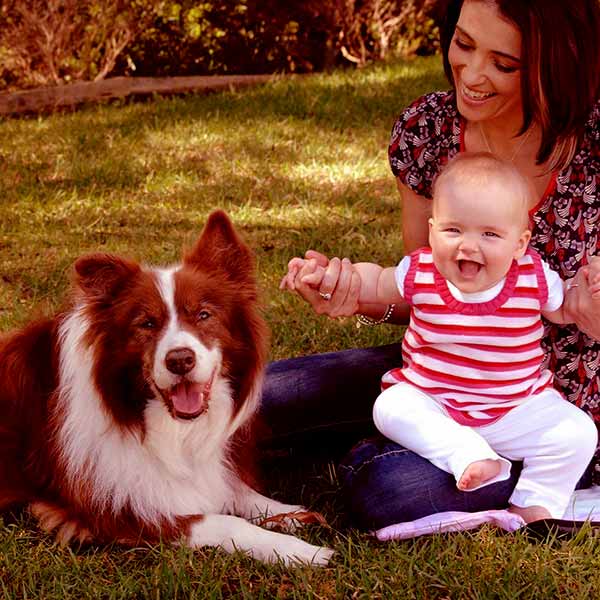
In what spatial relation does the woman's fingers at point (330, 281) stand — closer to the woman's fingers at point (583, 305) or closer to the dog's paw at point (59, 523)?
the woman's fingers at point (583, 305)

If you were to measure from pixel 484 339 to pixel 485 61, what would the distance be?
2.90ft

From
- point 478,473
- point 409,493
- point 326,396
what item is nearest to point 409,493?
point 409,493

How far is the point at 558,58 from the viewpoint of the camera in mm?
3059

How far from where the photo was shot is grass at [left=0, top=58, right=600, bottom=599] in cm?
287

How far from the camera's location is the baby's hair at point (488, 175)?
9.77 feet

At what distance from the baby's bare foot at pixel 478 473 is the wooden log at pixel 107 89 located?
6617 mm

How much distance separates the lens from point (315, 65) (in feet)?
35.4

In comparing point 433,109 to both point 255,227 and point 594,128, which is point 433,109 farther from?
point 255,227

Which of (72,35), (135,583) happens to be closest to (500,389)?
(135,583)

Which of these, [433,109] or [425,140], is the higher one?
[433,109]

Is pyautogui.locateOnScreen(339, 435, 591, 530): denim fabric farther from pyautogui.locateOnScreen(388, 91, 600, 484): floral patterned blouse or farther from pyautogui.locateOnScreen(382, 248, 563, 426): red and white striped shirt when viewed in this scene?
pyautogui.locateOnScreen(388, 91, 600, 484): floral patterned blouse

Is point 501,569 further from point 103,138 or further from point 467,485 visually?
point 103,138

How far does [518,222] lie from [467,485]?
816mm

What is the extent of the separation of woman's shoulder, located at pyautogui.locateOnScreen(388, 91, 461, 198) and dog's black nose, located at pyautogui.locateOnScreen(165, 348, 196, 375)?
1.15 meters
